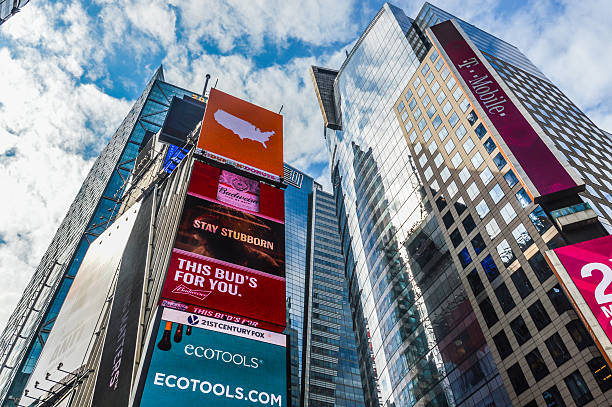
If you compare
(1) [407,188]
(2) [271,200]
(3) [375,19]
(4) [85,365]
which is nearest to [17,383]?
(4) [85,365]

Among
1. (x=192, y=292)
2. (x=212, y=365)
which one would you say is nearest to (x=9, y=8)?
(x=192, y=292)

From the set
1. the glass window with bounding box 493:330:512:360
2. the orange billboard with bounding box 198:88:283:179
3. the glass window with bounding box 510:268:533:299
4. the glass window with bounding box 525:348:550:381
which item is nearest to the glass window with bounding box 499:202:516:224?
the glass window with bounding box 510:268:533:299

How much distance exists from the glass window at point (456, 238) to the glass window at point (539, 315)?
12501mm

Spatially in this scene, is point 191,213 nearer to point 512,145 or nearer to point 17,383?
point 512,145

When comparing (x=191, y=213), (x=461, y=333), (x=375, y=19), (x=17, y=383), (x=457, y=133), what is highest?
(x=375, y=19)

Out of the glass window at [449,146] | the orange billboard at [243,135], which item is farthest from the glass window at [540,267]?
the orange billboard at [243,135]

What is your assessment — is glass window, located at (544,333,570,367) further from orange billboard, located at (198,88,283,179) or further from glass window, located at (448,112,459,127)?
glass window, located at (448,112,459,127)

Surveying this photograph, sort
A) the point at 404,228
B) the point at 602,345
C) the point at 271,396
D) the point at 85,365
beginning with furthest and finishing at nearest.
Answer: the point at 404,228 → the point at 602,345 → the point at 85,365 → the point at 271,396

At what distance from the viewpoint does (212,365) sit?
20.0 m

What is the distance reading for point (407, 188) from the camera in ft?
214

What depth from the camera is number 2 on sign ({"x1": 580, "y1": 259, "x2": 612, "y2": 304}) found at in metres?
32.0

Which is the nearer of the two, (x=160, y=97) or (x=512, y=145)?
(x=512, y=145)

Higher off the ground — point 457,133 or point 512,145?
point 457,133

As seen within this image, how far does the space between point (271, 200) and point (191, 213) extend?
6.92m
